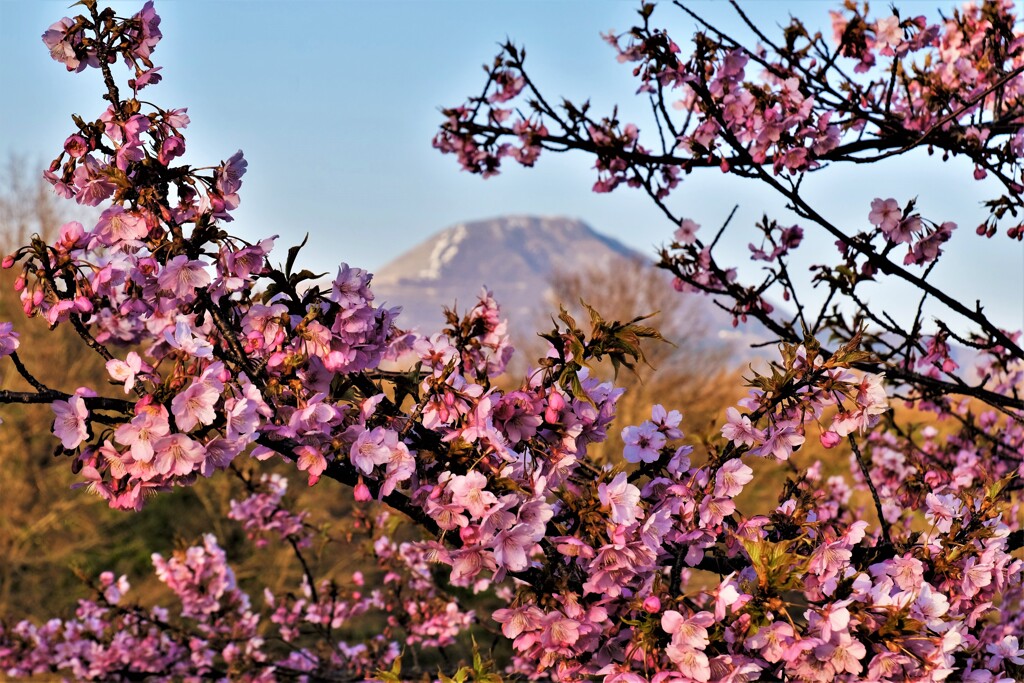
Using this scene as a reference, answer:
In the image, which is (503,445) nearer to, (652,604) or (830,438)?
(652,604)

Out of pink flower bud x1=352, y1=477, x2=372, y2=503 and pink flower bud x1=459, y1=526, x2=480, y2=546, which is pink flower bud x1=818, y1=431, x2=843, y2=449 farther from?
pink flower bud x1=352, y1=477, x2=372, y2=503

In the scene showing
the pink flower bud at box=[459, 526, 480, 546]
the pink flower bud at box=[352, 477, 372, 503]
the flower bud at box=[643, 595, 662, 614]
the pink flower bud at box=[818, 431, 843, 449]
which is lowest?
the flower bud at box=[643, 595, 662, 614]

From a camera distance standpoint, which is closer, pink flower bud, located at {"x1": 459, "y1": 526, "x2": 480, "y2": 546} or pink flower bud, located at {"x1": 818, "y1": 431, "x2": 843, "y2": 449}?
pink flower bud, located at {"x1": 459, "y1": 526, "x2": 480, "y2": 546}

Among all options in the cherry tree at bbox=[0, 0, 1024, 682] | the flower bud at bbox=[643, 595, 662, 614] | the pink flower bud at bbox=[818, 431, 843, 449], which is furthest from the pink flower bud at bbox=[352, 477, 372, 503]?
the pink flower bud at bbox=[818, 431, 843, 449]

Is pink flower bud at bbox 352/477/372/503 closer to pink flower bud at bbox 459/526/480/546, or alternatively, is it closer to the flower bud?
pink flower bud at bbox 459/526/480/546

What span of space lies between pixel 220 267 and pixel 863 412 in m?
1.50

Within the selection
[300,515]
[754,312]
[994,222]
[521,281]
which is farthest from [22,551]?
[521,281]

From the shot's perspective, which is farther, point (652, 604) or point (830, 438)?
point (830, 438)

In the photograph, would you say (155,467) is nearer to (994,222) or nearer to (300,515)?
(300,515)

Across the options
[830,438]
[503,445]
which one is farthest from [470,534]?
[830,438]

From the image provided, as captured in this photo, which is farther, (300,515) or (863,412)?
(300,515)

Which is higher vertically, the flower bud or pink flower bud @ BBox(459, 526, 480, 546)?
pink flower bud @ BBox(459, 526, 480, 546)

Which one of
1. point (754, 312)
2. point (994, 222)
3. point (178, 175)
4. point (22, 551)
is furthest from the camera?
point (22, 551)

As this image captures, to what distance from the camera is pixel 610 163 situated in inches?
146
